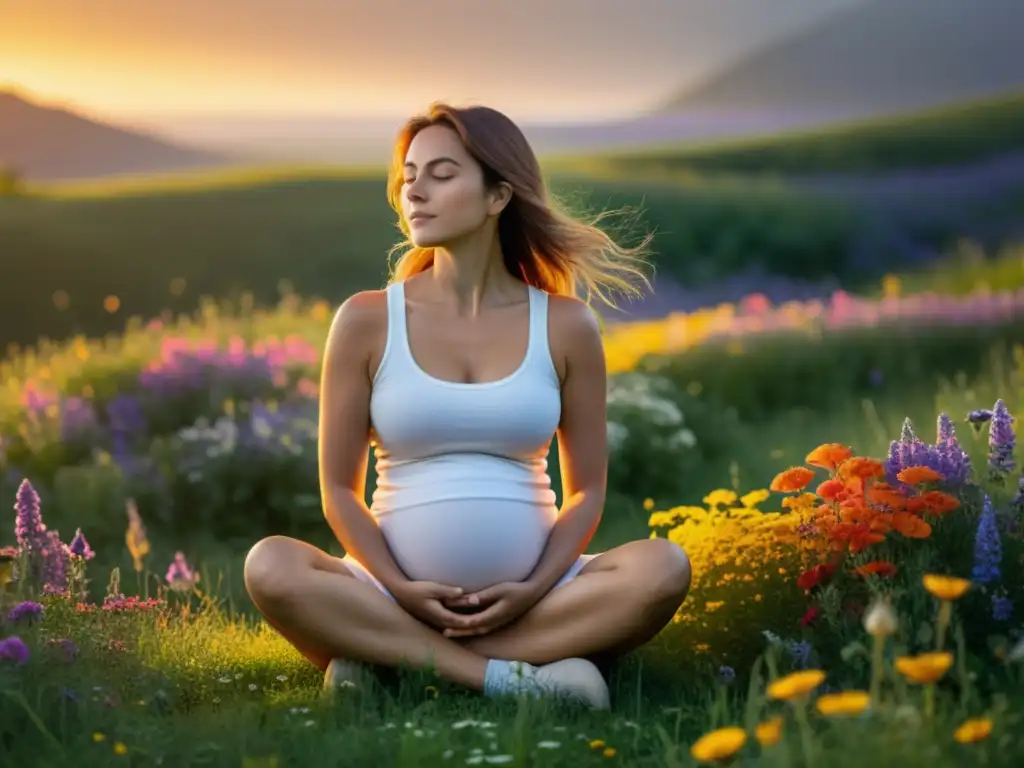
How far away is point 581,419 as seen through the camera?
4.47 meters

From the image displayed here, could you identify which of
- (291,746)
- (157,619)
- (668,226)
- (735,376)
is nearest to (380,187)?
(668,226)

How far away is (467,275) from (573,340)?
1.22 feet

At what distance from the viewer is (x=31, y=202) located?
19.3m

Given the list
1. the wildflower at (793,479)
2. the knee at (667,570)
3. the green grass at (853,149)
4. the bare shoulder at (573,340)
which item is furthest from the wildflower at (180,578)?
the green grass at (853,149)

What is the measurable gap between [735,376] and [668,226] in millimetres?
8501

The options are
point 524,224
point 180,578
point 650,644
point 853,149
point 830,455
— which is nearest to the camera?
point 830,455

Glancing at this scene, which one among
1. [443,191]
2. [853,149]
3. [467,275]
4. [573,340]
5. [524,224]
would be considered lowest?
[573,340]

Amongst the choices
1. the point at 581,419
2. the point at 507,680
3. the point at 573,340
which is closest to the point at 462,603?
the point at 507,680

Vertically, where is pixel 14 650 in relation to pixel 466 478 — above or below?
below

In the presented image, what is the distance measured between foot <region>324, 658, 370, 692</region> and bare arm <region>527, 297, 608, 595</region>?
0.64 meters

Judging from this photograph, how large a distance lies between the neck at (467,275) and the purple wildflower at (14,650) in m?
1.56

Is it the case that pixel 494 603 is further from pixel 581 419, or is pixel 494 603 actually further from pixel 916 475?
pixel 916 475

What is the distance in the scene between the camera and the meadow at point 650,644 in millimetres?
3465

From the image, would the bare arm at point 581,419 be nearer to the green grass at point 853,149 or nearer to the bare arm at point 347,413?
the bare arm at point 347,413
